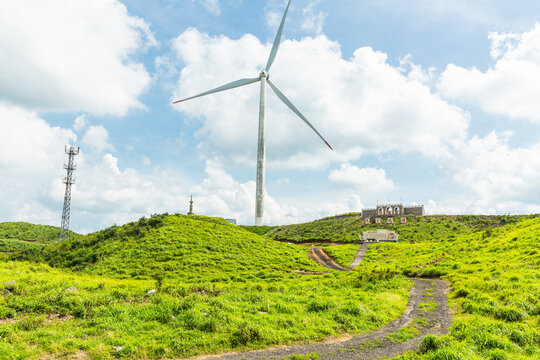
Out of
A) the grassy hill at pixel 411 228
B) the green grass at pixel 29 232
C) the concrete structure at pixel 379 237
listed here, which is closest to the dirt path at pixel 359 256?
the concrete structure at pixel 379 237

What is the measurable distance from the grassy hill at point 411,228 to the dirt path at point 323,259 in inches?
951

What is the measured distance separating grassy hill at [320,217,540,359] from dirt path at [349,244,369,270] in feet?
45.6

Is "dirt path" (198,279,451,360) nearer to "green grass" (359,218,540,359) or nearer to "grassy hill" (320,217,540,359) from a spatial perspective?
"green grass" (359,218,540,359)

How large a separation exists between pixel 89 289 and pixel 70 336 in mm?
11283

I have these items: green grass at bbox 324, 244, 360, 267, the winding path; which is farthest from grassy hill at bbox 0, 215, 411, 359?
green grass at bbox 324, 244, 360, 267

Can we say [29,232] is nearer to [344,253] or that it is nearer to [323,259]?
[323,259]

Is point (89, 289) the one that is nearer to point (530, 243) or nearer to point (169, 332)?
point (169, 332)

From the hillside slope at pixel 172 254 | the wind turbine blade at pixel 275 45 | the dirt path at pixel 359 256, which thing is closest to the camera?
the hillside slope at pixel 172 254

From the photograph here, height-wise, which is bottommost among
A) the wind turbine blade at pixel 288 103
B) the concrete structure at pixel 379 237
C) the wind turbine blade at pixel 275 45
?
the concrete structure at pixel 379 237

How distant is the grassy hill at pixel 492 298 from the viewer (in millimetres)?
15016

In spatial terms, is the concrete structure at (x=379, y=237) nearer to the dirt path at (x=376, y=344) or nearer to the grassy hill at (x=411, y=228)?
the grassy hill at (x=411, y=228)

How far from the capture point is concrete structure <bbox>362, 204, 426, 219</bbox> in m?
141

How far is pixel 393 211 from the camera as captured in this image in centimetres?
14300

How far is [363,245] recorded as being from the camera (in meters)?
92.6
